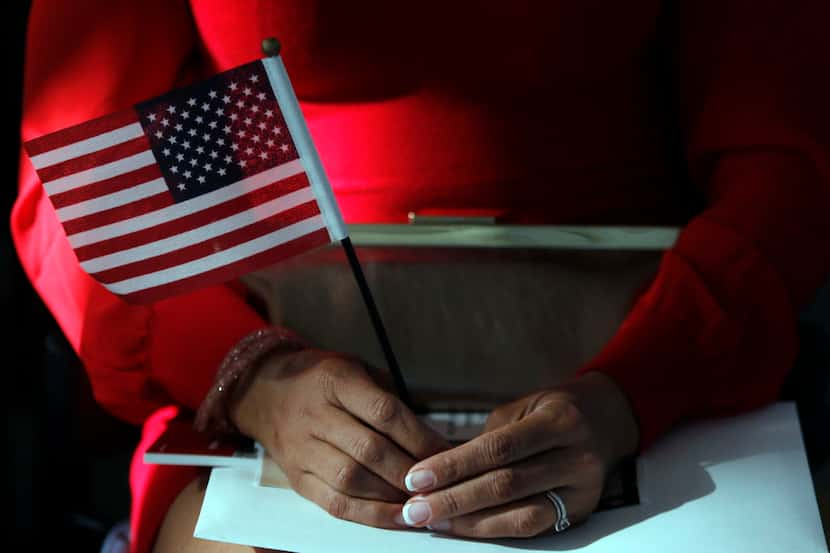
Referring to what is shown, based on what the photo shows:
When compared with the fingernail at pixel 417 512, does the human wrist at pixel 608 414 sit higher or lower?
lower

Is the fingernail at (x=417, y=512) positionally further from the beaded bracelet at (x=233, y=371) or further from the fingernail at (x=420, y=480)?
the beaded bracelet at (x=233, y=371)

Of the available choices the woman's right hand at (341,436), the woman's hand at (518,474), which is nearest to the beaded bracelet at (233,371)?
the woman's right hand at (341,436)

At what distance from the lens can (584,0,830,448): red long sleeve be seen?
101 cm

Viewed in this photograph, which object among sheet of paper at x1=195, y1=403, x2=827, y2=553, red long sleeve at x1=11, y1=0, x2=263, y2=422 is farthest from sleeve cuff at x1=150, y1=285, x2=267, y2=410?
sheet of paper at x1=195, y1=403, x2=827, y2=553

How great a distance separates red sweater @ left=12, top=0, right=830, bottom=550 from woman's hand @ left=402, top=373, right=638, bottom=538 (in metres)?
0.10

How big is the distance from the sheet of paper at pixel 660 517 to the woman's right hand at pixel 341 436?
0.06 ft

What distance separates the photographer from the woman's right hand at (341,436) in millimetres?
854

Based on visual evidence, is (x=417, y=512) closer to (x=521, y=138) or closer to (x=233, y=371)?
(x=233, y=371)

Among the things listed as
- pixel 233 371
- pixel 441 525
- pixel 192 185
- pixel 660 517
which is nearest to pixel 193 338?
pixel 233 371

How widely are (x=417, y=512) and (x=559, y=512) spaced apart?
0.10m

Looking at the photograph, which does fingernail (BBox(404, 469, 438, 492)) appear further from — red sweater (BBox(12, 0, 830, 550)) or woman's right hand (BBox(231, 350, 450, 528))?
red sweater (BBox(12, 0, 830, 550))

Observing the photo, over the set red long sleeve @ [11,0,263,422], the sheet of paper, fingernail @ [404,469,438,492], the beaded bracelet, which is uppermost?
red long sleeve @ [11,0,263,422]

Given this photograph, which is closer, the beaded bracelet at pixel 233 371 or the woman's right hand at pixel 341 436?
the woman's right hand at pixel 341 436

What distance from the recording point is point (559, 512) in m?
0.85
